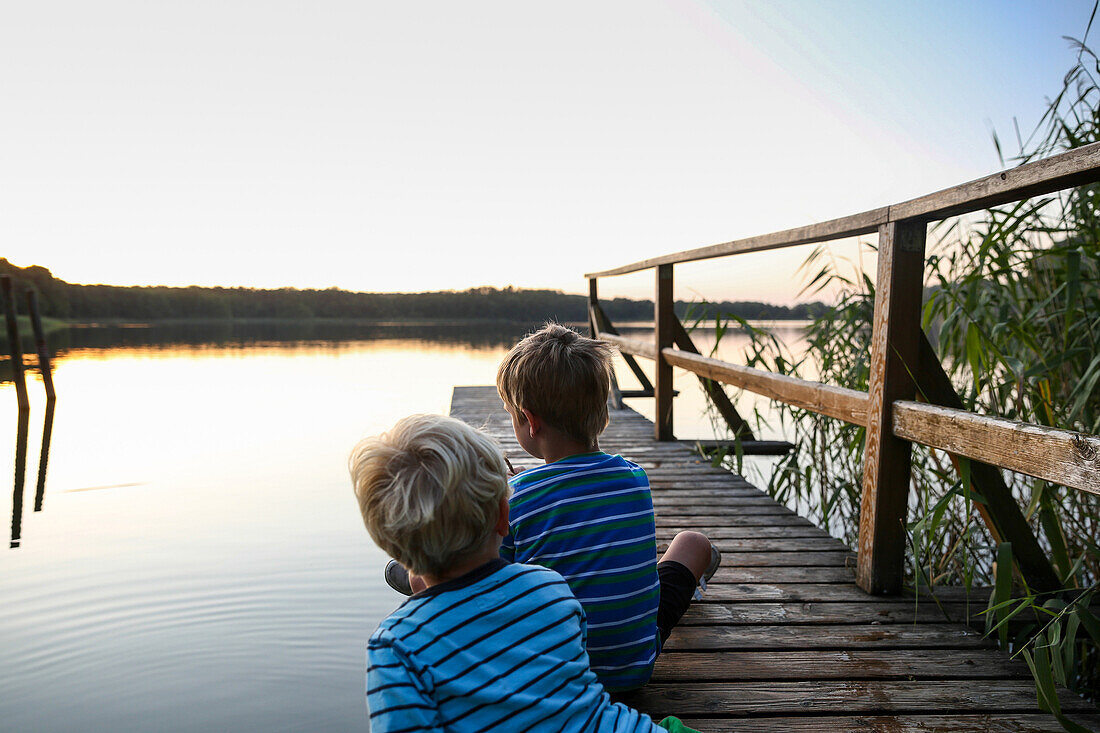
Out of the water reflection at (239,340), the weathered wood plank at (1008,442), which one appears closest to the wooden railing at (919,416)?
the weathered wood plank at (1008,442)

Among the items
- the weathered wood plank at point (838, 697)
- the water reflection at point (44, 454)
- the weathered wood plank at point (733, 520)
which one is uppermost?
the weathered wood plank at point (838, 697)

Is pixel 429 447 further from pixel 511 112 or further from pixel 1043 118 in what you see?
pixel 511 112

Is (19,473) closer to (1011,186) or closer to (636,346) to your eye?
(636,346)

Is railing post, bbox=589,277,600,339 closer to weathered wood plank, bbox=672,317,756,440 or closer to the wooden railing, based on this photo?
weathered wood plank, bbox=672,317,756,440

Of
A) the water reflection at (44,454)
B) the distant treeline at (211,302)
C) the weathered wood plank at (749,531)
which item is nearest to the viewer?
the weathered wood plank at (749,531)

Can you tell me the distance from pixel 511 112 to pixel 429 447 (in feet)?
58.8

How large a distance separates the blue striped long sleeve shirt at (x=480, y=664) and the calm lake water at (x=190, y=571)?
286 mm

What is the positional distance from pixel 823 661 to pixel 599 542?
75 cm

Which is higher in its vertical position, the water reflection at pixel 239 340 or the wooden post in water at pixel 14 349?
the wooden post in water at pixel 14 349

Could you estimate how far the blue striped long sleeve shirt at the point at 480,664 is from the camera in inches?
36.1

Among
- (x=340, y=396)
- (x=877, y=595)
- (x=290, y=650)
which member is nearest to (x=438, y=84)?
(x=340, y=396)

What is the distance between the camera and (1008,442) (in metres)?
1.51

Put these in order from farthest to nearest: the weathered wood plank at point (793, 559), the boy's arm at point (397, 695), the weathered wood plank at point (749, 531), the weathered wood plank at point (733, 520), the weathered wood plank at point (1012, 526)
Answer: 1. the weathered wood plank at point (733, 520)
2. the weathered wood plank at point (749, 531)
3. the weathered wood plank at point (793, 559)
4. the weathered wood plank at point (1012, 526)
5. the boy's arm at point (397, 695)

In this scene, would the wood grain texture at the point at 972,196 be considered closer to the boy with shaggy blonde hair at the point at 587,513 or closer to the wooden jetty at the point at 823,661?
the boy with shaggy blonde hair at the point at 587,513
